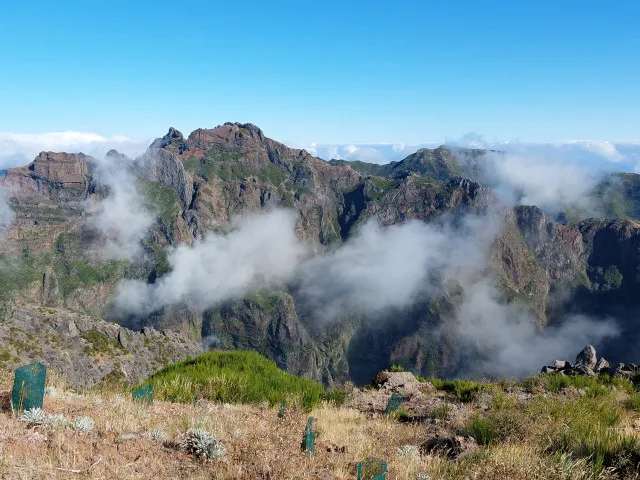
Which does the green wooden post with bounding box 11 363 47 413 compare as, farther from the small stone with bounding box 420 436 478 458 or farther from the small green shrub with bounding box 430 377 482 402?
the small green shrub with bounding box 430 377 482 402

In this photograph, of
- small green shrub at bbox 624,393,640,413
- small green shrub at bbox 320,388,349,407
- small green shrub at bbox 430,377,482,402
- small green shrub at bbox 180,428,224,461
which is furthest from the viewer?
small green shrub at bbox 430,377,482,402

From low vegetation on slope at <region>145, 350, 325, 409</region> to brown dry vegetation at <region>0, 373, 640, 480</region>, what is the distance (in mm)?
2247

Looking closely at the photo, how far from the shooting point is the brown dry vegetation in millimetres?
6992

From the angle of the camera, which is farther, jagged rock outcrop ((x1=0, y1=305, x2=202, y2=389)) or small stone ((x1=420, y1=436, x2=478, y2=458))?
jagged rock outcrop ((x1=0, y1=305, x2=202, y2=389))

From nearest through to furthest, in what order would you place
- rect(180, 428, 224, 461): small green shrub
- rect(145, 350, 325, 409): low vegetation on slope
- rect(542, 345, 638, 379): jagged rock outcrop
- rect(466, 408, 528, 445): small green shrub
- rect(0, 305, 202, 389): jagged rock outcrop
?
rect(180, 428, 224, 461): small green shrub, rect(466, 408, 528, 445): small green shrub, rect(145, 350, 325, 409): low vegetation on slope, rect(542, 345, 638, 379): jagged rock outcrop, rect(0, 305, 202, 389): jagged rock outcrop

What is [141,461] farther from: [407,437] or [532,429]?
[532,429]

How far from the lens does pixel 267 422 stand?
34.3ft

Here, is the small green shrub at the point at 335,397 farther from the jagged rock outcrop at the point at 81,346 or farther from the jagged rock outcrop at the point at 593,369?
the jagged rock outcrop at the point at 81,346

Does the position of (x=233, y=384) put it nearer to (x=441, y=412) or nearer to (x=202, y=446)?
(x=441, y=412)

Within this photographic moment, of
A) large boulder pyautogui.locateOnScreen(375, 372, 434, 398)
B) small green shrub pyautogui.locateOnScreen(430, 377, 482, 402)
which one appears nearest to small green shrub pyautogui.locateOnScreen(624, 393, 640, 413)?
small green shrub pyautogui.locateOnScreen(430, 377, 482, 402)

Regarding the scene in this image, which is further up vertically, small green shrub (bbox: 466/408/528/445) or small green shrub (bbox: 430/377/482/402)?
small green shrub (bbox: 466/408/528/445)

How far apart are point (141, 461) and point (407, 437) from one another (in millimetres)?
6676

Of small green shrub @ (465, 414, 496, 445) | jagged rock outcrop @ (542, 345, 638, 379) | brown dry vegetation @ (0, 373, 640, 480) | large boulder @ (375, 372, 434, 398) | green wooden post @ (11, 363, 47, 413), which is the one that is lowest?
jagged rock outcrop @ (542, 345, 638, 379)

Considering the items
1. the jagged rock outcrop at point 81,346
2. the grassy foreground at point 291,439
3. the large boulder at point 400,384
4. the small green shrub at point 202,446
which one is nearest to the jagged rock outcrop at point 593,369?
the large boulder at point 400,384
